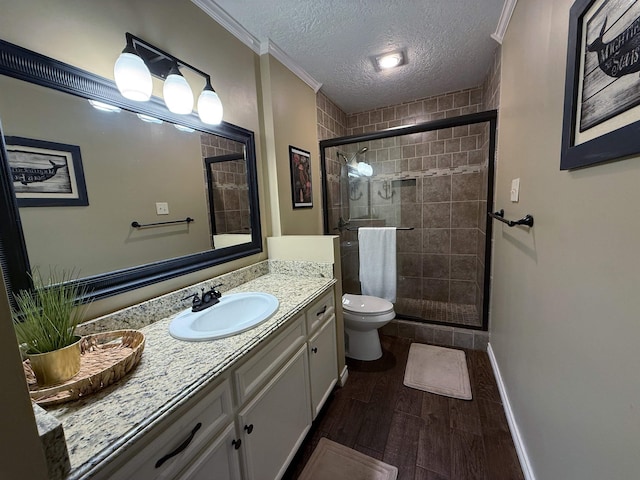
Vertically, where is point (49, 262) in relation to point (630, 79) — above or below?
below

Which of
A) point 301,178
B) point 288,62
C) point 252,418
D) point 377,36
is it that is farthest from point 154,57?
point 252,418

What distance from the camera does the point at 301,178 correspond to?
2170 mm

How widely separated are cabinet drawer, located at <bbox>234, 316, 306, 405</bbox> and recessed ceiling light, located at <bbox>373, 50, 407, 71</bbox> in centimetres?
197

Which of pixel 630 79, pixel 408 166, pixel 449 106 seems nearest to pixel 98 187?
pixel 630 79

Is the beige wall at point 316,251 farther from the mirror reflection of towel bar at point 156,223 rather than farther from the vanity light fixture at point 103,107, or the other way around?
the vanity light fixture at point 103,107

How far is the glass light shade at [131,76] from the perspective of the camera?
39.3 inches

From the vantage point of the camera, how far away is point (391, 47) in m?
1.86

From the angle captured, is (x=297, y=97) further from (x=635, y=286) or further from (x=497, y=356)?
(x=497, y=356)

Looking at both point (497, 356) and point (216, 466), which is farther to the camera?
point (497, 356)

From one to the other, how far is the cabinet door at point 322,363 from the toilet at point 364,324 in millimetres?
347

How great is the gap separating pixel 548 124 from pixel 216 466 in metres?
1.68

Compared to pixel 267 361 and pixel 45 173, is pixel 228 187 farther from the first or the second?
pixel 267 361

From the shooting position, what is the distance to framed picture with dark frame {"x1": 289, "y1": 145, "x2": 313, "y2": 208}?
81.3 inches

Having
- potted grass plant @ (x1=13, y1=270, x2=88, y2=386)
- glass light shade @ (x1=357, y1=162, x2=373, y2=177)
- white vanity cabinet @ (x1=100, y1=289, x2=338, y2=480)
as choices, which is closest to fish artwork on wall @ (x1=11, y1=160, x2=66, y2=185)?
potted grass plant @ (x1=13, y1=270, x2=88, y2=386)
